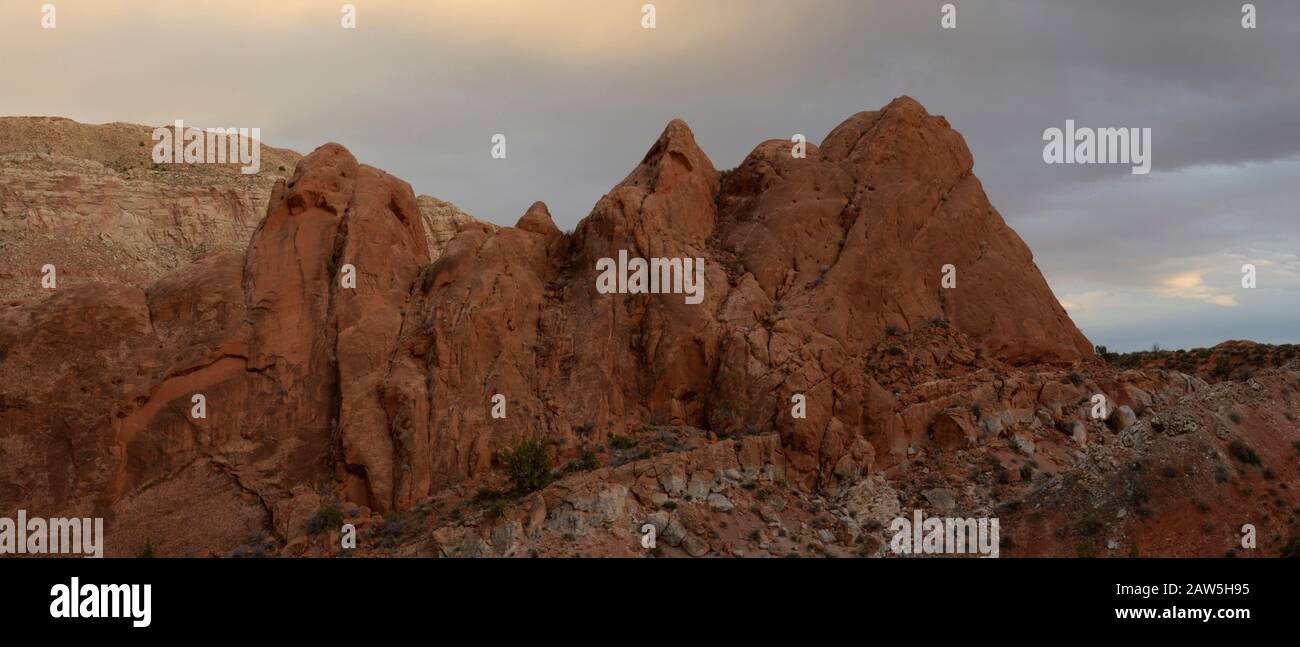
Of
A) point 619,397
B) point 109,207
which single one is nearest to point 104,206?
point 109,207

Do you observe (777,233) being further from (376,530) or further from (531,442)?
(376,530)

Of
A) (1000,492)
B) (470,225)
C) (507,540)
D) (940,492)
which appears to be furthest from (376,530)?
(1000,492)

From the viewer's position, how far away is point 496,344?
27969 millimetres

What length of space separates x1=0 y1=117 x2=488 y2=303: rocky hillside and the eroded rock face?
37.3m

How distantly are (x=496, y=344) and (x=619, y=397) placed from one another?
381 centimetres

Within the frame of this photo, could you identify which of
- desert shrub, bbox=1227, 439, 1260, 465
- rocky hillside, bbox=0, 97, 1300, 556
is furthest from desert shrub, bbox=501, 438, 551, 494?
desert shrub, bbox=1227, 439, 1260, 465

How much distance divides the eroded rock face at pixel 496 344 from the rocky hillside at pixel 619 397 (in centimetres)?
8

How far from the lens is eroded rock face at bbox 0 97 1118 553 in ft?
85.0

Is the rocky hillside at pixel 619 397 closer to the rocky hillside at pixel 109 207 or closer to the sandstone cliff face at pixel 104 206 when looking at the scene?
the sandstone cliff face at pixel 104 206

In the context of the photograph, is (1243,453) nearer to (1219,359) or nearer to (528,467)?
(1219,359)

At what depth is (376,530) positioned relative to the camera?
24766 millimetres

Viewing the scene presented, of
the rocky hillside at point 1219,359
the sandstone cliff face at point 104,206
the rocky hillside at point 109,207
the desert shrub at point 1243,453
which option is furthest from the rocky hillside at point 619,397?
the rocky hillside at point 109,207

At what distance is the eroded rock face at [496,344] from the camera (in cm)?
2592
